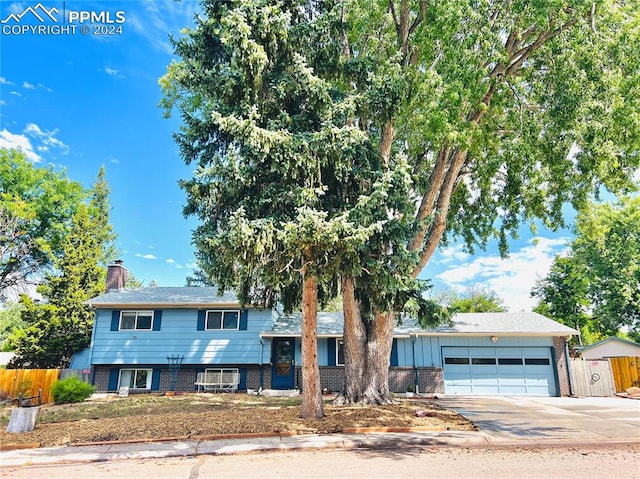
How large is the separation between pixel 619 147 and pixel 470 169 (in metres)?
4.18

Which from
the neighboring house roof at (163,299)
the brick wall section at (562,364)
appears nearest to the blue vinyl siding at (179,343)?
the neighboring house roof at (163,299)

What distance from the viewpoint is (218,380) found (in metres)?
17.8

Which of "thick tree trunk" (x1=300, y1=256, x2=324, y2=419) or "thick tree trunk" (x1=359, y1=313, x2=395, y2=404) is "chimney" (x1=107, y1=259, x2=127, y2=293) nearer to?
"thick tree trunk" (x1=359, y1=313, x2=395, y2=404)

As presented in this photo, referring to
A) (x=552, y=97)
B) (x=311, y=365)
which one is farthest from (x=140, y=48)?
(x=552, y=97)

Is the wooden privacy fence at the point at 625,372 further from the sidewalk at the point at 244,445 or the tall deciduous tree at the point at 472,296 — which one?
the tall deciduous tree at the point at 472,296

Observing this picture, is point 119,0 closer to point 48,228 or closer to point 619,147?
point 619,147

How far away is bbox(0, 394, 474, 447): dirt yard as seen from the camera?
8422mm

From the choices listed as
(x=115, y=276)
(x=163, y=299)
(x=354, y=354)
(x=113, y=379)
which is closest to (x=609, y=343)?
(x=354, y=354)

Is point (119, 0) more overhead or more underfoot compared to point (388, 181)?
more overhead

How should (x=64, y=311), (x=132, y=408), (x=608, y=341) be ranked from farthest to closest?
(x=608, y=341)
(x=64, y=311)
(x=132, y=408)

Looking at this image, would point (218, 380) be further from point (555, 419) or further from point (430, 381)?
point (555, 419)

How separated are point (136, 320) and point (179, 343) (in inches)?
86.3

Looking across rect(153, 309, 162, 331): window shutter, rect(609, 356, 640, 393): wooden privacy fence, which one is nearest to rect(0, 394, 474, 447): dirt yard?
rect(153, 309, 162, 331): window shutter

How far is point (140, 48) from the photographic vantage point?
12906mm
